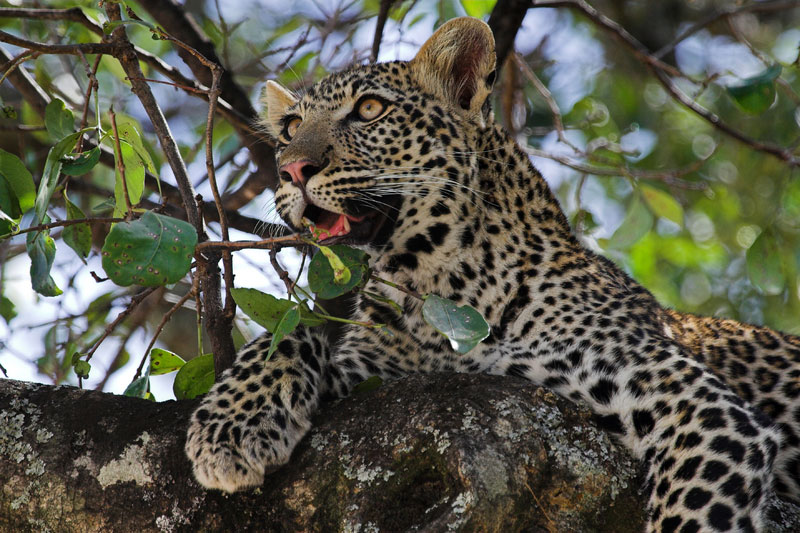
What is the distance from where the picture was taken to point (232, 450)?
3229mm

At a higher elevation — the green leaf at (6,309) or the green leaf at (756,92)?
the green leaf at (6,309)

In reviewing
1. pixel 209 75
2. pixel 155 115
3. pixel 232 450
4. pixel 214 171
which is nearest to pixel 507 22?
pixel 209 75

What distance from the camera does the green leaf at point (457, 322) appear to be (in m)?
2.78

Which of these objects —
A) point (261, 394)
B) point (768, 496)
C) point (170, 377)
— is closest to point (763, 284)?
point (768, 496)

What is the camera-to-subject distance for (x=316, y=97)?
4719mm

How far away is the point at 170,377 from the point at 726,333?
5339 millimetres

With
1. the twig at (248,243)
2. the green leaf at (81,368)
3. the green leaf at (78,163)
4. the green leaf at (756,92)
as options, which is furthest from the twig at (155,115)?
the green leaf at (756,92)

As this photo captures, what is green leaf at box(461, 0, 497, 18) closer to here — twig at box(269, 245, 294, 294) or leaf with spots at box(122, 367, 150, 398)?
twig at box(269, 245, 294, 294)

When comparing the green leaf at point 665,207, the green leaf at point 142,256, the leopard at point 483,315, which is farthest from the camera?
the green leaf at point 665,207

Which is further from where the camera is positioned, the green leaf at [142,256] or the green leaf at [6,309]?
the green leaf at [6,309]

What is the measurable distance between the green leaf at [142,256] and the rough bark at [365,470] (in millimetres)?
742

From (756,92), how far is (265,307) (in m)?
2.89

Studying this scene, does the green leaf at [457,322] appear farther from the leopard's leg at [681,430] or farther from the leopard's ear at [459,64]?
the leopard's ear at [459,64]

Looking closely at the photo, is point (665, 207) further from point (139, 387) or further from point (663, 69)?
point (139, 387)
